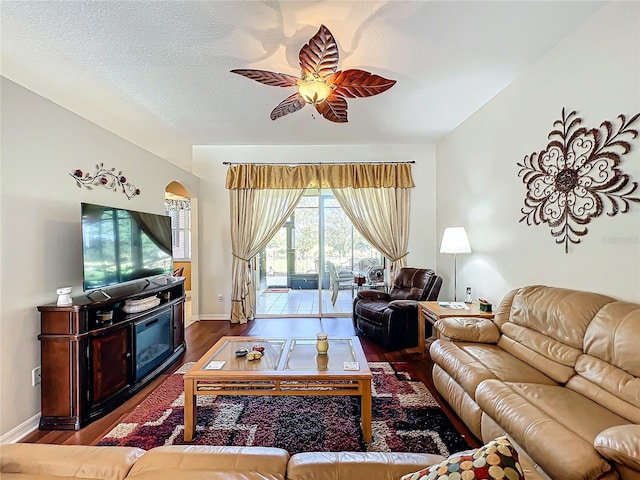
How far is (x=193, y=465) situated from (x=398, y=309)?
299cm

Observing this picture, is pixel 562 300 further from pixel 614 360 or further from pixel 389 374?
pixel 389 374

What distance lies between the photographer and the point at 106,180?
298 cm

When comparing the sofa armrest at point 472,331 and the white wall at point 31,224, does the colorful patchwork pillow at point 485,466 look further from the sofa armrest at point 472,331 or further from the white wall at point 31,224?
the white wall at point 31,224

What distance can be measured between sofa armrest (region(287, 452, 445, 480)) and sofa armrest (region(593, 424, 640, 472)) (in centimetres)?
71

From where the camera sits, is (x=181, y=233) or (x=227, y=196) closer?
(x=227, y=196)

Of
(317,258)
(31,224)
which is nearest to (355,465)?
(31,224)

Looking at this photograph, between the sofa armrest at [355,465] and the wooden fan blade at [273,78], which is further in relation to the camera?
the wooden fan blade at [273,78]

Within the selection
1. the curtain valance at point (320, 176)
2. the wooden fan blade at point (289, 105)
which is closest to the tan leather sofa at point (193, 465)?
the wooden fan blade at point (289, 105)

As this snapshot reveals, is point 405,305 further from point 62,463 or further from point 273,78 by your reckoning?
point 62,463

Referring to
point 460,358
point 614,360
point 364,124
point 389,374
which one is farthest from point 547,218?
point 364,124

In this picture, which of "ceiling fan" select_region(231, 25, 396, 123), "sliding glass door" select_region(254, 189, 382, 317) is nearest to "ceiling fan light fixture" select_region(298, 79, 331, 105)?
"ceiling fan" select_region(231, 25, 396, 123)

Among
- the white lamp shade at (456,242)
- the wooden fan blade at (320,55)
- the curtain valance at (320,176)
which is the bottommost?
the white lamp shade at (456,242)

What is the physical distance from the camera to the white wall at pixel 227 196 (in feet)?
16.5

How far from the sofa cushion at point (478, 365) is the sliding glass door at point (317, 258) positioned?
108 inches
